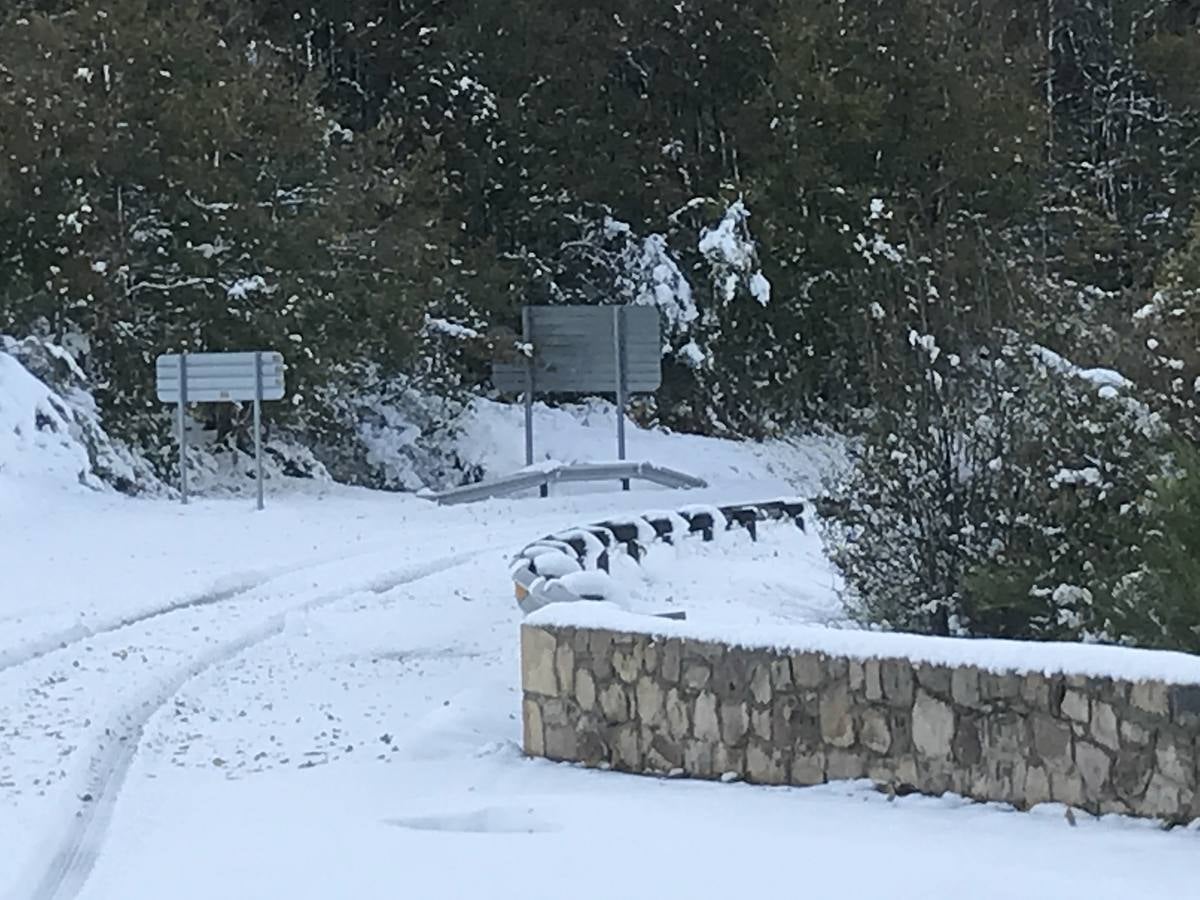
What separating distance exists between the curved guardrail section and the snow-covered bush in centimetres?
216

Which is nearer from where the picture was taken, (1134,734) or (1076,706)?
Result: (1134,734)

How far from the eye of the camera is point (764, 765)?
8.62 meters

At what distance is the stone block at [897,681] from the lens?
8.02m

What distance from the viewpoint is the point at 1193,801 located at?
7.04 metres

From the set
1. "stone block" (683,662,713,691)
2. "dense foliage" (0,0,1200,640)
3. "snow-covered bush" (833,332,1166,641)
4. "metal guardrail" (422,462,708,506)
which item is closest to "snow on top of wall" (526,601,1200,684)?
"stone block" (683,662,713,691)

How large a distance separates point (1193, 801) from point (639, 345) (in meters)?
22.5

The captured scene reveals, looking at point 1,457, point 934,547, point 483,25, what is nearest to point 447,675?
point 934,547

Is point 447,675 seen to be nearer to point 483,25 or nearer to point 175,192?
point 175,192

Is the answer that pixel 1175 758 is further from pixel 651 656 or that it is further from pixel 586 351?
pixel 586 351

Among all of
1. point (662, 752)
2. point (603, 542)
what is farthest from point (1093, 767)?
point (603, 542)

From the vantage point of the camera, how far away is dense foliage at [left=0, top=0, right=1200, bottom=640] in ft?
84.9

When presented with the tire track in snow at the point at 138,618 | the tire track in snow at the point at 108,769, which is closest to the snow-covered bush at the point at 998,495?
the tire track in snow at the point at 108,769

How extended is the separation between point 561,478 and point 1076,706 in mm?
19671

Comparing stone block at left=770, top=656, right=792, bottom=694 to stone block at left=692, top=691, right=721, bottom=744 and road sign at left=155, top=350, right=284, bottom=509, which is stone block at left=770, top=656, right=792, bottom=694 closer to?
stone block at left=692, top=691, right=721, bottom=744
